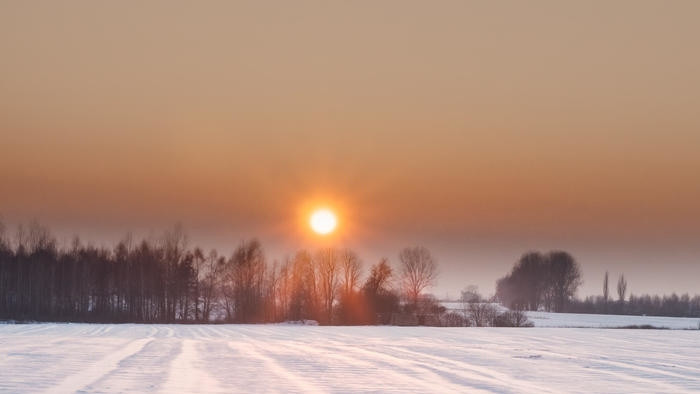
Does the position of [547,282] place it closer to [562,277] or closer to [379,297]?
[562,277]

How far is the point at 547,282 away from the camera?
13512 centimetres

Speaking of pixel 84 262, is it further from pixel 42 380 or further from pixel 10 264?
pixel 42 380

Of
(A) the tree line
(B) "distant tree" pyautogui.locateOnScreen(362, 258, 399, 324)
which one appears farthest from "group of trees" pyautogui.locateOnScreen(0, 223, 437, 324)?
Answer: (A) the tree line

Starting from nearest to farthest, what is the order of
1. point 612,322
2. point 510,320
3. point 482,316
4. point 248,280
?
1. point 510,320
2. point 482,316
3. point 612,322
4. point 248,280

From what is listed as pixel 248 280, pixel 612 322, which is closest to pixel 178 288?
pixel 248 280

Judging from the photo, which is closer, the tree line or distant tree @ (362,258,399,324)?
distant tree @ (362,258,399,324)

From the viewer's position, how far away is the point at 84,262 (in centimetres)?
8731

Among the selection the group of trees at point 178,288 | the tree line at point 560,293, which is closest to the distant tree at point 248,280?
the group of trees at point 178,288

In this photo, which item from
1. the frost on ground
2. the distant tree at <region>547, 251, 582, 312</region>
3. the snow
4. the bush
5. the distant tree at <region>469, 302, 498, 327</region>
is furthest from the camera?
the distant tree at <region>547, 251, 582, 312</region>

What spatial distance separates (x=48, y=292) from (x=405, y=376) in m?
77.3

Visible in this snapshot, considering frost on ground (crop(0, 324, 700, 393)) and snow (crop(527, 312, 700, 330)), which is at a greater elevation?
frost on ground (crop(0, 324, 700, 393))

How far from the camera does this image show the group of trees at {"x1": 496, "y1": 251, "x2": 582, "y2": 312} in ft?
433

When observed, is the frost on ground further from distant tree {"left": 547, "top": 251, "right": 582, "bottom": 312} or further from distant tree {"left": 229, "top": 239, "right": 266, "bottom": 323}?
distant tree {"left": 547, "top": 251, "right": 582, "bottom": 312}

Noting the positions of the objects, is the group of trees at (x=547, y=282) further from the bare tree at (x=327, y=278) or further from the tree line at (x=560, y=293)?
the bare tree at (x=327, y=278)
